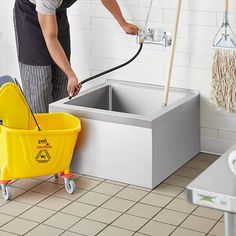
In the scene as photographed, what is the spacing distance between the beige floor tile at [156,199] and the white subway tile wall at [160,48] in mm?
659

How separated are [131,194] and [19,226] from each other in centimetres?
60

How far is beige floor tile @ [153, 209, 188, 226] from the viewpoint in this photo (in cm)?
290

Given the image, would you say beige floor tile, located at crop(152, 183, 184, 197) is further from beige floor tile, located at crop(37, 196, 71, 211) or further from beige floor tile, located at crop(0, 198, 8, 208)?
beige floor tile, located at crop(0, 198, 8, 208)

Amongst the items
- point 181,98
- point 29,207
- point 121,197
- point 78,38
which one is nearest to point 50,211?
point 29,207

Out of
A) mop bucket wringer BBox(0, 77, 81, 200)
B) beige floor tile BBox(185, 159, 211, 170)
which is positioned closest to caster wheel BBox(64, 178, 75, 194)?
mop bucket wringer BBox(0, 77, 81, 200)

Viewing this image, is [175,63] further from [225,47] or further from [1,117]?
[1,117]

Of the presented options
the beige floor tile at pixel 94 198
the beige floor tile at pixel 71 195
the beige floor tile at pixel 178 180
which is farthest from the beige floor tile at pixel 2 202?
the beige floor tile at pixel 178 180

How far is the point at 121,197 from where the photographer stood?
317 cm

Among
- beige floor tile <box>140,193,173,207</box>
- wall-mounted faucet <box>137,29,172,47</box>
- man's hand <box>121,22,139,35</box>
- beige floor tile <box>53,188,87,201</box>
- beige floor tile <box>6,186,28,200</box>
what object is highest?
man's hand <box>121,22,139,35</box>

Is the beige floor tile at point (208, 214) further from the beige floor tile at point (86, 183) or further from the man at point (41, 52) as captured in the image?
the man at point (41, 52)

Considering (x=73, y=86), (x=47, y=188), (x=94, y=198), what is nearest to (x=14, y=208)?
(x=47, y=188)

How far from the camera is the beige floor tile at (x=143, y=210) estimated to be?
2.97 meters

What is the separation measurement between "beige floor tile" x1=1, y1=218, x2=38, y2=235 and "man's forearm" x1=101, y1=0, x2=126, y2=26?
4.24 ft

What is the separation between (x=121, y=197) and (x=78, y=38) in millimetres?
1172
